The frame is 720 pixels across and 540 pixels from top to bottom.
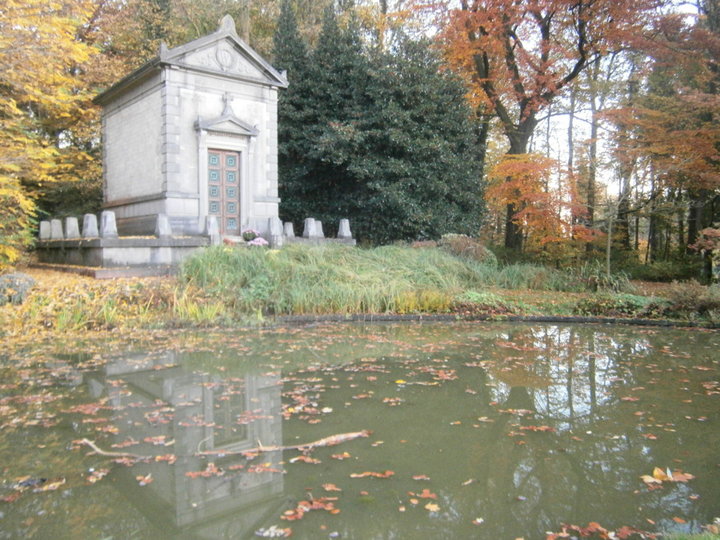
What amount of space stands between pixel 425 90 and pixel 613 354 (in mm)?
11810

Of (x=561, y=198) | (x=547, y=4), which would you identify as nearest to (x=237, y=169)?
(x=561, y=198)

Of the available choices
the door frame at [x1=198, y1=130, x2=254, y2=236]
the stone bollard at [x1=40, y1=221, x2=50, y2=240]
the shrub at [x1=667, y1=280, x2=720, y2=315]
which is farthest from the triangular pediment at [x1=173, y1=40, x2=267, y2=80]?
the shrub at [x1=667, y1=280, x2=720, y2=315]

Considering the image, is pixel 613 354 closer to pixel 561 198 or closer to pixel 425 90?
pixel 561 198

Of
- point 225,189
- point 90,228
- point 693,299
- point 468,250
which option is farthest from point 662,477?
point 225,189

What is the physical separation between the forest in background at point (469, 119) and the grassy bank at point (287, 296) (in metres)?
4.22

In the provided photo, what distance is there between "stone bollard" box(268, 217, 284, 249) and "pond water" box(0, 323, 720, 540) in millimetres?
6815

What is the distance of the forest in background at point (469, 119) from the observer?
46.5 feet

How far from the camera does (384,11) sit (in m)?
22.8

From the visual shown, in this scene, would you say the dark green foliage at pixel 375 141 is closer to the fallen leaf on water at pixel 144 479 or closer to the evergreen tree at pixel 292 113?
the evergreen tree at pixel 292 113

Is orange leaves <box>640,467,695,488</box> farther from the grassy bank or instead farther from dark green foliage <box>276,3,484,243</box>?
dark green foliage <box>276,3,484,243</box>

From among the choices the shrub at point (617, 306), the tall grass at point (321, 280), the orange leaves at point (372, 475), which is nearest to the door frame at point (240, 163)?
the tall grass at point (321, 280)

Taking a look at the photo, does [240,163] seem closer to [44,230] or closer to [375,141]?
[375,141]

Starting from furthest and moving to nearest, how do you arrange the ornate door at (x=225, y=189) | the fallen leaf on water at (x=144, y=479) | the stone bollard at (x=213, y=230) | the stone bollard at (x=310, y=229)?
the stone bollard at (x=310, y=229) < the ornate door at (x=225, y=189) < the stone bollard at (x=213, y=230) < the fallen leaf on water at (x=144, y=479)

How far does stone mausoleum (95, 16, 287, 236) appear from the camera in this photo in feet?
44.9
